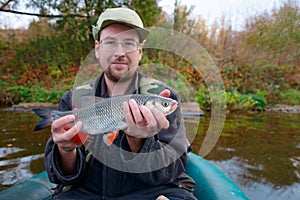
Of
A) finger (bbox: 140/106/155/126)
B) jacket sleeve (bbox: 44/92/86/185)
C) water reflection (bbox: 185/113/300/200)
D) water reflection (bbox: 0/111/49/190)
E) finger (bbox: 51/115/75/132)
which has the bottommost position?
water reflection (bbox: 185/113/300/200)

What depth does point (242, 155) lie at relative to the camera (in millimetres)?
4906

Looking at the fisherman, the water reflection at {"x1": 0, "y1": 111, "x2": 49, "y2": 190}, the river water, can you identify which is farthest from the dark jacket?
the water reflection at {"x1": 0, "y1": 111, "x2": 49, "y2": 190}

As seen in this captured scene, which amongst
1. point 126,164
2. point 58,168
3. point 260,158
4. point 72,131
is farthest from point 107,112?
point 260,158

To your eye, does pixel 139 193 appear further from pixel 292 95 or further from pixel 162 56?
pixel 292 95

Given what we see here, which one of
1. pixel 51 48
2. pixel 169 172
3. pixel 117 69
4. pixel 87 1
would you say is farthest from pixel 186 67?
pixel 51 48

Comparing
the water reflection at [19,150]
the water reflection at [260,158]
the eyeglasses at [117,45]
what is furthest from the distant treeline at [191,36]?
the eyeglasses at [117,45]

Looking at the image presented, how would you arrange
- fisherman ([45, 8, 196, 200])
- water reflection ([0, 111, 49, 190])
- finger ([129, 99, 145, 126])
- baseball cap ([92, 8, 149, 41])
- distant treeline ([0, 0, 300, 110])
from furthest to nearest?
distant treeline ([0, 0, 300, 110]) → water reflection ([0, 111, 49, 190]) → baseball cap ([92, 8, 149, 41]) → fisherman ([45, 8, 196, 200]) → finger ([129, 99, 145, 126])

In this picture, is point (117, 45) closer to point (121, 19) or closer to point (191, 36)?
point (121, 19)

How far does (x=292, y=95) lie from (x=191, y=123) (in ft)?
42.9

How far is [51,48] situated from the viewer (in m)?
13.4

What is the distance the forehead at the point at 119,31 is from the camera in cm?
219

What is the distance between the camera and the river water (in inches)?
138

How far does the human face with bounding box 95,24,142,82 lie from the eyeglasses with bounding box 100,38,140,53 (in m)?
0.02

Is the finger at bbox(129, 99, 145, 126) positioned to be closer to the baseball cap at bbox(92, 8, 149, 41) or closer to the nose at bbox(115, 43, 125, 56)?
the nose at bbox(115, 43, 125, 56)
